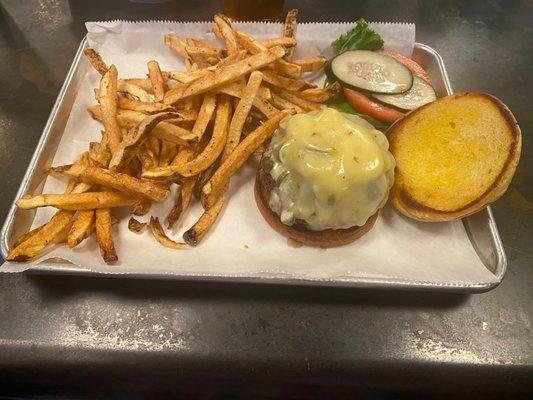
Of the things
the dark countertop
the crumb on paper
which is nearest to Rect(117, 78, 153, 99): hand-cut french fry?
the dark countertop

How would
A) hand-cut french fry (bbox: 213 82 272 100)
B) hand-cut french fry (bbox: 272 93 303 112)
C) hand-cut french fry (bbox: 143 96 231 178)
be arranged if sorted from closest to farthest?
hand-cut french fry (bbox: 143 96 231 178) < hand-cut french fry (bbox: 213 82 272 100) < hand-cut french fry (bbox: 272 93 303 112)

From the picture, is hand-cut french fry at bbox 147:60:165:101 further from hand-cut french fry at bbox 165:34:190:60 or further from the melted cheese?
the melted cheese

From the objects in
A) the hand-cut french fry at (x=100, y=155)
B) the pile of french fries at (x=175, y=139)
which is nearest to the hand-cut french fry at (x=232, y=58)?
the pile of french fries at (x=175, y=139)

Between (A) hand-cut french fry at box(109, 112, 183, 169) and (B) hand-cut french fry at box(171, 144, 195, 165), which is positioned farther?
(B) hand-cut french fry at box(171, 144, 195, 165)

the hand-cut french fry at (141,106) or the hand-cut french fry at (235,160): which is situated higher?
the hand-cut french fry at (141,106)

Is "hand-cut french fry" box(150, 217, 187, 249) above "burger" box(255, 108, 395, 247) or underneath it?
underneath

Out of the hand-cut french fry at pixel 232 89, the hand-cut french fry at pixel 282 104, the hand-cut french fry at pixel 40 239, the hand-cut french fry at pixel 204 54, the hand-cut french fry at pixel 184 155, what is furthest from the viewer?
the hand-cut french fry at pixel 204 54

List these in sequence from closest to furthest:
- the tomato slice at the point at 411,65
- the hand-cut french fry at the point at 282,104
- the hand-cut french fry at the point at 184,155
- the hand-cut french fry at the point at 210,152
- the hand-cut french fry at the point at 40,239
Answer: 1. the hand-cut french fry at the point at 40,239
2. the hand-cut french fry at the point at 210,152
3. the hand-cut french fry at the point at 184,155
4. the hand-cut french fry at the point at 282,104
5. the tomato slice at the point at 411,65

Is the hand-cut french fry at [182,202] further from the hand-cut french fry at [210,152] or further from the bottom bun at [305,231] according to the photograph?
the bottom bun at [305,231]

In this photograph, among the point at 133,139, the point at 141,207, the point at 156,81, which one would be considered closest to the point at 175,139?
the point at 133,139
